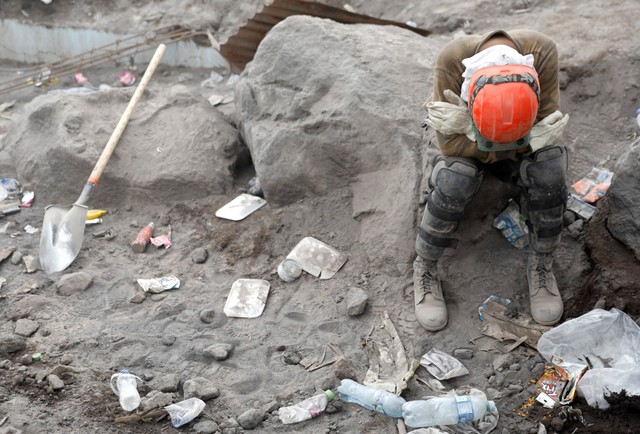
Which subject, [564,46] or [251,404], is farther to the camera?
[564,46]

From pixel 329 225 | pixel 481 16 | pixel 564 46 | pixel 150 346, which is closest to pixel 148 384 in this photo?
pixel 150 346

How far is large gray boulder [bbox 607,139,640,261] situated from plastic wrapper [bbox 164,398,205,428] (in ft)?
7.46

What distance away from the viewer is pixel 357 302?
3.84 metres

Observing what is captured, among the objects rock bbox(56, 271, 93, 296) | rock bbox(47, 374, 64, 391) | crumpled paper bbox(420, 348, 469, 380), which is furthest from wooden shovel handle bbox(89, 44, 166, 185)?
crumpled paper bbox(420, 348, 469, 380)

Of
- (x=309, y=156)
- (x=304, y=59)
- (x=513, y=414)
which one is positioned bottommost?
(x=513, y=414)

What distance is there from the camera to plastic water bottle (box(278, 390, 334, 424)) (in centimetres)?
327

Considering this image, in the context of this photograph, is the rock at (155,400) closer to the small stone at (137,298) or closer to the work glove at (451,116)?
the small stone at (137,298)

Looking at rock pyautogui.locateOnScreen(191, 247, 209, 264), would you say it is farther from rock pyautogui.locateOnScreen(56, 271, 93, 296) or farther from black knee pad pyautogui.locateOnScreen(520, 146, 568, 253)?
black knee pad pyautogui.locateOnScreen(520, 146, 568, 253)

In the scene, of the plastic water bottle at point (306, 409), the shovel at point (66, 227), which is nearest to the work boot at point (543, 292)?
the plastic water bottle at point (306, 409)

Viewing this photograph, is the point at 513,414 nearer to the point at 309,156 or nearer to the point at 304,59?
the point at 309,156

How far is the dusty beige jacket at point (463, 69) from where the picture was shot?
11.3ft

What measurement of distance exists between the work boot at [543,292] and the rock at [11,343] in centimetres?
262

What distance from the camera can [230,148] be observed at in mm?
5230

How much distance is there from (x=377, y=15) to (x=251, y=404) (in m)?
4.49
